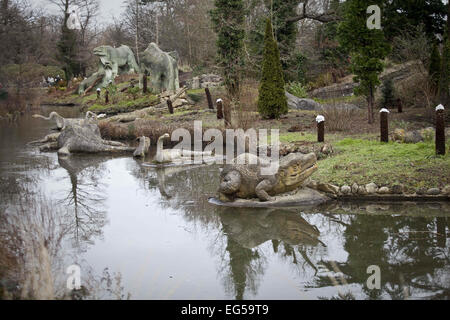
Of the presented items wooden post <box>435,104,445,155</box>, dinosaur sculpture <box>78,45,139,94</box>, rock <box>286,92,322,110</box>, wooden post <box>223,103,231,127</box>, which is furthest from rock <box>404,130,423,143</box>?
dinosaur sculpture <box>78,45,139,94</box>

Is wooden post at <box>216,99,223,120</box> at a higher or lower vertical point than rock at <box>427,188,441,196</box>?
higher

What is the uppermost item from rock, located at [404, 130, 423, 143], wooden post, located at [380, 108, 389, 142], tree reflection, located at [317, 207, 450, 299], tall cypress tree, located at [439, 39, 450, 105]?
tall cypress tree, located at [439, 39, 450, 105]

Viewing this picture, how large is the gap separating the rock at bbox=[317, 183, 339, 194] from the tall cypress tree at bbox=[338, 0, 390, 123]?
6.65 m

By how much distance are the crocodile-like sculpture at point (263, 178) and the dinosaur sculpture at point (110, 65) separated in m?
25.6

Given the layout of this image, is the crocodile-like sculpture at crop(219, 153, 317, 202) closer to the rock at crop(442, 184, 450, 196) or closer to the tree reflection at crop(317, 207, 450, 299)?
the tree reflection at crop(317, 207, 450, 299)

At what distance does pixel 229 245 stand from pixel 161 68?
68.7ft

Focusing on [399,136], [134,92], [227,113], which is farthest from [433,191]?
[134,92]

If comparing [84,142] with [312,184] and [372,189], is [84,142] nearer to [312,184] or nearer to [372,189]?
[312,184]

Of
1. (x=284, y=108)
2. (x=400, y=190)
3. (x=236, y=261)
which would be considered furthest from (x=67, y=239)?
(x=284, y=108)

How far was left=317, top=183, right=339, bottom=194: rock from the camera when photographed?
29.2ft

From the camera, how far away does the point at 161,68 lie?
26578mm

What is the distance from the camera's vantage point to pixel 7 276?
5.14m

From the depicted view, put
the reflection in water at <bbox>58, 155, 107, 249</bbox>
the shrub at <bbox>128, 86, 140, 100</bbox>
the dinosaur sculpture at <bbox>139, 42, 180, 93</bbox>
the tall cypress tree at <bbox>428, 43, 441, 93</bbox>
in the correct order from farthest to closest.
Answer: the shrub at <bbox>128, 86, 140, 100</bbox>
the dinosaur sculpture at <bbox>139, 42, 180, 93</bbox>
the tall cypress tree at <bbox>428, 43, 441, 93</bbox>
the reflection in water at <bbox>58, 155, 107, 249</bbox>

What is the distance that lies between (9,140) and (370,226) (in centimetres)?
1528
